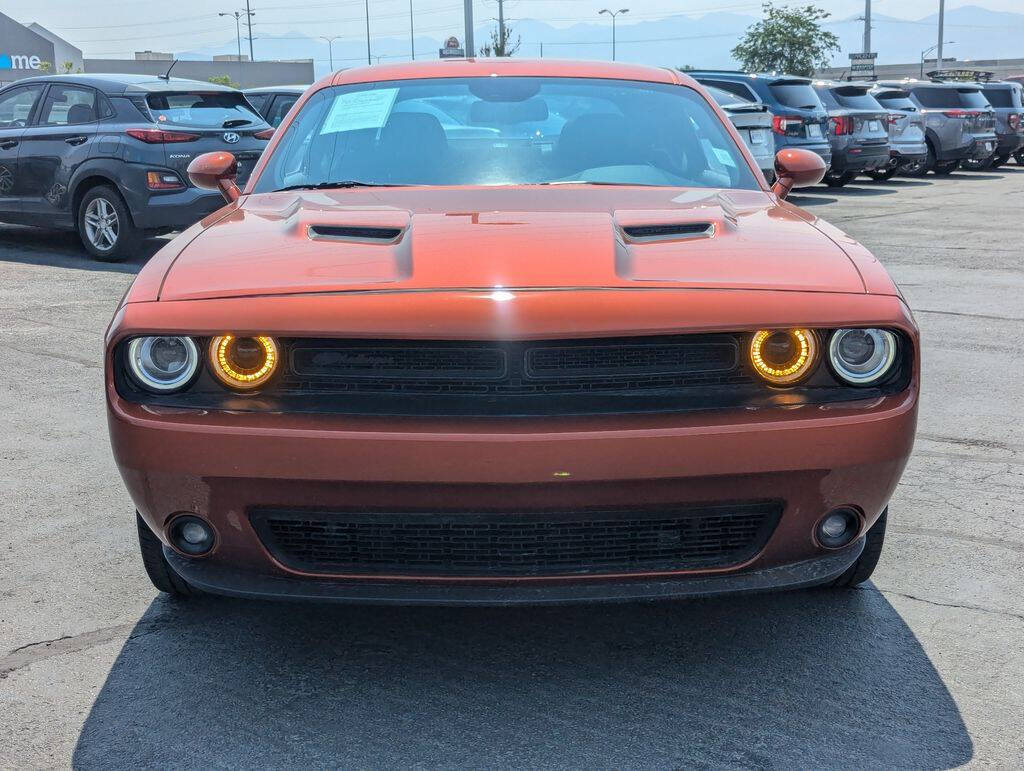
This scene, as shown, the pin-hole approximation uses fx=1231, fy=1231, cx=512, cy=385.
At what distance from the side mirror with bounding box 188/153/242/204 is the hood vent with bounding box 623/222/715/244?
5.88ft

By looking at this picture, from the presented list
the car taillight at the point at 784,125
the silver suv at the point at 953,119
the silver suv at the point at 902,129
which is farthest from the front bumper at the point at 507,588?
the silver suv at the point at 953,119

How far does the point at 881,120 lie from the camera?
19234 mm

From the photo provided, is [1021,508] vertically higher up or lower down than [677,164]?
lower down

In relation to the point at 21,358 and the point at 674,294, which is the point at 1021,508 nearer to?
the point at 674,294

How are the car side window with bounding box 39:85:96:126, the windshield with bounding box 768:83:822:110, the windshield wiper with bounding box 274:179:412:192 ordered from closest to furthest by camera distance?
the windshield wiper with bounding box 274:179:412:192 < the car side window with bounding box 39:85:96:126 < the windshield with bounding box 768:83:822:110

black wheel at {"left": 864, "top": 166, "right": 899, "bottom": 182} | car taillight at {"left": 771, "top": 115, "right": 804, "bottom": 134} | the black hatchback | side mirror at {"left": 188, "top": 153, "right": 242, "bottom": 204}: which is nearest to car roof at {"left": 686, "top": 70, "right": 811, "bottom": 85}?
car taillight at {"left": 771, "top": 115, "right": 804, "bottom": 134}

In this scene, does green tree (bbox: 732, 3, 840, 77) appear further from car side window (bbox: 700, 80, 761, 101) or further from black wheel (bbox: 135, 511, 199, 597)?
black wheel (bbox: 135, 511, 199, 597)

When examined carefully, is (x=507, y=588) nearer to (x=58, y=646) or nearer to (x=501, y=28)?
(x=58, y=646)

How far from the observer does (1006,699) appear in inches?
113

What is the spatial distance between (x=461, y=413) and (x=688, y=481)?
19.5 inches

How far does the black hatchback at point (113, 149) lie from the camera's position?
33.5 ft

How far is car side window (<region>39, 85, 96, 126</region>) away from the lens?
10.6m

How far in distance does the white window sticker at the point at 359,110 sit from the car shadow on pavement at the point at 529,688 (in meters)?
1.70

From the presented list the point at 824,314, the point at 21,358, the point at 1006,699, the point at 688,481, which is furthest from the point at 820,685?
the point at 21,358
